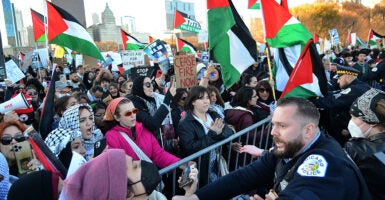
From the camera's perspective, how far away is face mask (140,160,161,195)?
2.02 metres

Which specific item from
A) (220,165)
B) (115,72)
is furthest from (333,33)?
(220,165)

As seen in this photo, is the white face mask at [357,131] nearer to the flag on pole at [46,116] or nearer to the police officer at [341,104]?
the police officer at [341,104]

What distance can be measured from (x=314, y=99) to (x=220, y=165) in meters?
2.36

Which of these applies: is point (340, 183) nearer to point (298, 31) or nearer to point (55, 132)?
point (55, 132)

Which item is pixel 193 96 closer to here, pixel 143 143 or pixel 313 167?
pixel 143 143

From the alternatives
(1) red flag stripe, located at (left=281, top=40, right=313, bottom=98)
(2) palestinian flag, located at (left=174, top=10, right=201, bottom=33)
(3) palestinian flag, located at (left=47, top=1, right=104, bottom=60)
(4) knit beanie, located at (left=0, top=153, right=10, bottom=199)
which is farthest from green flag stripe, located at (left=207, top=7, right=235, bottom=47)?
(2) palestinian flag, located at (left=174, top=10, right=201, bottom=33)

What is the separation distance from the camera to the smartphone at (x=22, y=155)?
3092mm

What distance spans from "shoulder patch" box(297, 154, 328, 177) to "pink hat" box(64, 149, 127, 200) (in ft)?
3.54

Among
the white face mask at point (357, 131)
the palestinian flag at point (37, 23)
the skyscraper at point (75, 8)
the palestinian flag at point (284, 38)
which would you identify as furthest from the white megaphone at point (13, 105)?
the skyscraper at point (75, 8)

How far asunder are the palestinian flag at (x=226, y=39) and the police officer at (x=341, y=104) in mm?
1410

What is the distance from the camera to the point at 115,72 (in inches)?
581

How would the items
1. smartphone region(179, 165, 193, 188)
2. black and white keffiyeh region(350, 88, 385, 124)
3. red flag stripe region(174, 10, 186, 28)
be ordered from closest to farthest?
smartphone region(179, 165, 193, 188) → black and white keffiyeh region(350, 88, 385, 124) → red flag stripe region(174, 10, 186, 28)

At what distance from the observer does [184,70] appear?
5.44m

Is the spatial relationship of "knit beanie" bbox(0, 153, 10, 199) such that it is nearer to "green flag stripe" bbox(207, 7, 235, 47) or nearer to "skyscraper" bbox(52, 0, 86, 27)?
"green flag stripe" bbox(207, 7, 235, 47)
